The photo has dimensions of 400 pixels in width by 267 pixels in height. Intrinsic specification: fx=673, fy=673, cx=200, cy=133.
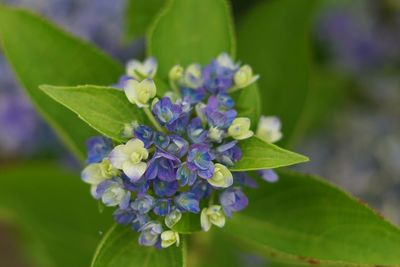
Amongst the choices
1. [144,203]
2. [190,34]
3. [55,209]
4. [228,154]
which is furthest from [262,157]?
[55,209]

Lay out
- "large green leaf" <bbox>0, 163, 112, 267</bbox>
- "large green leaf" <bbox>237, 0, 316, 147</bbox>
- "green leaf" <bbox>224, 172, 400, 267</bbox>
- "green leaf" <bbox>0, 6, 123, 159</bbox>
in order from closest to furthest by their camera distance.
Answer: "green leaf" <bbox>224, 172, 400, 267</bbox> → "green leaf" <bbox>0, 6, 123, 159</bbox> → "large green leaf" <bbox>237, 0, 316, 147</bbox> → "large green leaf" <bbox>0, 163, 112, 267</bbox>

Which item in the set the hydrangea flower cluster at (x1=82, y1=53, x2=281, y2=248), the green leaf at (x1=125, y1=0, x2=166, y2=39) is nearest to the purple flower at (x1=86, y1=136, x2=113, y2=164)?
the hydrangea flower cluster at (x1=82, y1=53, x2=281, y2=248)

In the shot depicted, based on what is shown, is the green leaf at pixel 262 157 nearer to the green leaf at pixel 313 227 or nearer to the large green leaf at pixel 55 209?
the green leaf at pixel 313 227

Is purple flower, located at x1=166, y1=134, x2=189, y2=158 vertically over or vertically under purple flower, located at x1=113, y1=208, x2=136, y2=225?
over

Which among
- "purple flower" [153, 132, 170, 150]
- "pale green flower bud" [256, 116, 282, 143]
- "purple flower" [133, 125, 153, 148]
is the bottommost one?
"pale green flower bud" [256, 116, 282, 143]

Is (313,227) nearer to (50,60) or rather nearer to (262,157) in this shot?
(262,157)

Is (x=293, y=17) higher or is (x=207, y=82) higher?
(x=293, y=17)

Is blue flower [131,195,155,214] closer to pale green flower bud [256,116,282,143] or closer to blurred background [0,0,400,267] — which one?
pale green flower bud [256,116,282,143]

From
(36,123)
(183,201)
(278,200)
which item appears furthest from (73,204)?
(183,201)

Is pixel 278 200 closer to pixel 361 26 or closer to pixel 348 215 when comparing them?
pixel 348 215
